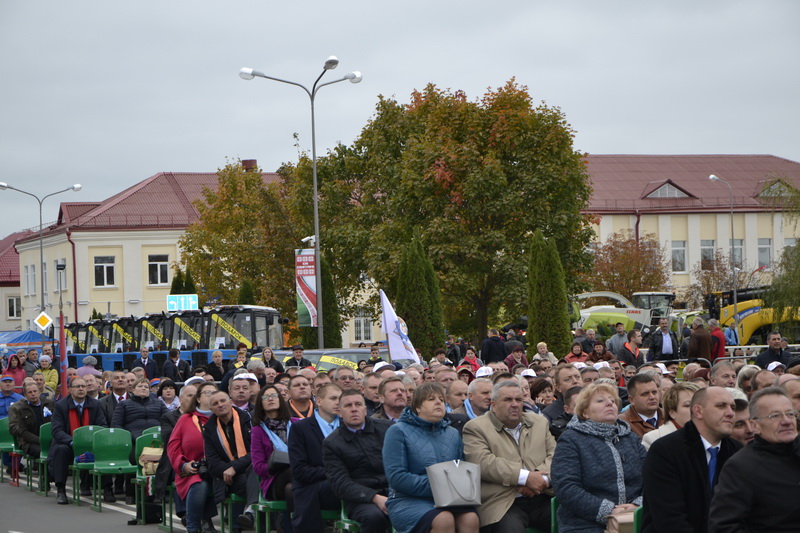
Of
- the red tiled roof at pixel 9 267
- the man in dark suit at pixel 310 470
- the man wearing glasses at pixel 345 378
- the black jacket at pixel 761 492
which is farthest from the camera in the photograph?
the red tiled roof at pixel 9 267

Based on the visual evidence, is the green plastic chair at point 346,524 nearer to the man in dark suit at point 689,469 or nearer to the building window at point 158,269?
the man in dark suit at point 689,469

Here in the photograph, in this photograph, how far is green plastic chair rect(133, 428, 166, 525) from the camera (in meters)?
13.7

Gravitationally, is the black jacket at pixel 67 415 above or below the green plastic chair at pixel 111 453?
above

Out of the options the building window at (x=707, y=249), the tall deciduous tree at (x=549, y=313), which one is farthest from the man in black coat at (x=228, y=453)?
the building window at (x=707, y=249)

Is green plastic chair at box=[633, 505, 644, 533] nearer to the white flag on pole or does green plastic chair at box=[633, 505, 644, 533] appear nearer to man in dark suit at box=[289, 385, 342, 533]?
man in dark suit at box=[289, 385, 342, 533]

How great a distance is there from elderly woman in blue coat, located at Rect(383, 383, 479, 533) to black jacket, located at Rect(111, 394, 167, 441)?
24.5 feet

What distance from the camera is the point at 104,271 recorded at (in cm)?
7325

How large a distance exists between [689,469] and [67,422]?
11.6 m

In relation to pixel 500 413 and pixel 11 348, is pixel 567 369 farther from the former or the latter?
pixel 11 348

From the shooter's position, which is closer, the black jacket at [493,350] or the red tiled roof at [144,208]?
the black jacket at [493,350]

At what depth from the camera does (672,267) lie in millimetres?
75125

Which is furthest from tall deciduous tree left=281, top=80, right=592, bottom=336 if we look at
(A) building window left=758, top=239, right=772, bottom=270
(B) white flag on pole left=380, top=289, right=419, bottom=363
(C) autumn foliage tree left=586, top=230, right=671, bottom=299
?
(A) building window left=758, top=239, right=772, bottom=270

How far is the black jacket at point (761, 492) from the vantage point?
554 centimetres

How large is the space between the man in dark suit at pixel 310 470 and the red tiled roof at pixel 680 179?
6462 centimetres
